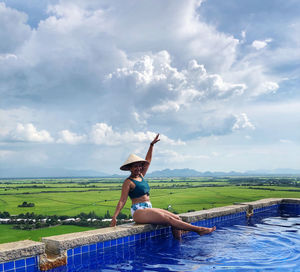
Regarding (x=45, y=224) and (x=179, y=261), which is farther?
(x=45, y=224)

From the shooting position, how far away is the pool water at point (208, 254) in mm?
3916

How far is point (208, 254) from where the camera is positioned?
4.46 metres

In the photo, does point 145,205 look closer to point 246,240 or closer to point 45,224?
point 246,240

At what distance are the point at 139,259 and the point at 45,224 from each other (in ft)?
104

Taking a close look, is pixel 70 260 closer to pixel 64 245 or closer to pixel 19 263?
pixel 64 245

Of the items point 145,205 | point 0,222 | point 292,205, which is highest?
point 145,205

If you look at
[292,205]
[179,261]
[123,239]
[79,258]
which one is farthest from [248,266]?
[292,205]

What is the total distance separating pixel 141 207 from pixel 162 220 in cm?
44

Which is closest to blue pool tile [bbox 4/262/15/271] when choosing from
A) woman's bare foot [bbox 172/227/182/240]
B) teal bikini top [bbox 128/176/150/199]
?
teal bikini top [bbox 128/176/150/199]

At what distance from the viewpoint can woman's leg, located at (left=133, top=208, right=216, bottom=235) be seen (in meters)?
4.82

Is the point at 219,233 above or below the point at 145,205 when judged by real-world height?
below

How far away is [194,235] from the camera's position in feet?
18.9

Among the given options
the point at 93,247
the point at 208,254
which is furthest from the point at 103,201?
A: the point at 208,254

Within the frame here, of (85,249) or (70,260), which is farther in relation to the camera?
(85,249)
